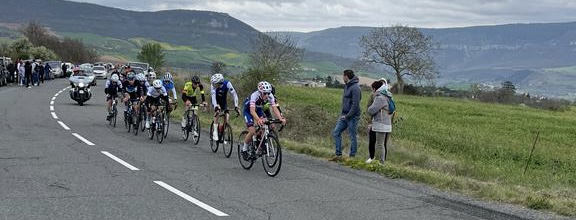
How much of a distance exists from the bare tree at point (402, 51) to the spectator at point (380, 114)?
2585 inches

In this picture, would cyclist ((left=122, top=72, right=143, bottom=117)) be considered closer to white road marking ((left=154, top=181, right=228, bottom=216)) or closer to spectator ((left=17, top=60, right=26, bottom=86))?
white road marking ((left=154, top=181, right=228, bottom=216))

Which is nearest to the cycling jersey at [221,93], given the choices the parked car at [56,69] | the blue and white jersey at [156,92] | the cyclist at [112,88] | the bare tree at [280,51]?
the blue and white jersey at [156,92]

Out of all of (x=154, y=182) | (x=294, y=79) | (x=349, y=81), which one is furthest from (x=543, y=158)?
(x=294, y=79)

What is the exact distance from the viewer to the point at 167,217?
745 cm

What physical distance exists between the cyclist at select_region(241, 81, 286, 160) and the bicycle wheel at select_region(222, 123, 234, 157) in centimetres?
165

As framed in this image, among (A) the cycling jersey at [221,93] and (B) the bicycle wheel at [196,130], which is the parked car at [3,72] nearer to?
(B) the bicycle wheel at [196,130]

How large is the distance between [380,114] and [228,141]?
322 centimetres

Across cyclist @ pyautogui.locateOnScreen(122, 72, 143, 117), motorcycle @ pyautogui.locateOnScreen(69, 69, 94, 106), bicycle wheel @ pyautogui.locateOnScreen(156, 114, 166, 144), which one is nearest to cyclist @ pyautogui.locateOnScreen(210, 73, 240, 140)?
A: bicycle wheel @ pyautogui.locateOnScreen(156, 114, 166, 144)

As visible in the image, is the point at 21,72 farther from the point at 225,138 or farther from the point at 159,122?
the point at 225,138

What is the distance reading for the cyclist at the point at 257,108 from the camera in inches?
432

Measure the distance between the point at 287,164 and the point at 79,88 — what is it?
18124 mm

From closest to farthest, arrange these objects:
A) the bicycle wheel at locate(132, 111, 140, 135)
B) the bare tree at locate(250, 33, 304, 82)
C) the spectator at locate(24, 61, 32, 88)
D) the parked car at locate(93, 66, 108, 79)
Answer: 1. the bicycle wheel at locate(132, 111, 140, 135)
2. the spectator at locate(24, 61, 32, 88)
3. the bare tree at locate(250, 33, 304, 82)
4. the parked car at locate(93, 66, 108, 79)

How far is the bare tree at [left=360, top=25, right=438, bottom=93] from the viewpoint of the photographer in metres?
79.1

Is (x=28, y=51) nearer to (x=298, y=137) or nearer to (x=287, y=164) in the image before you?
(x=298, y=137)
